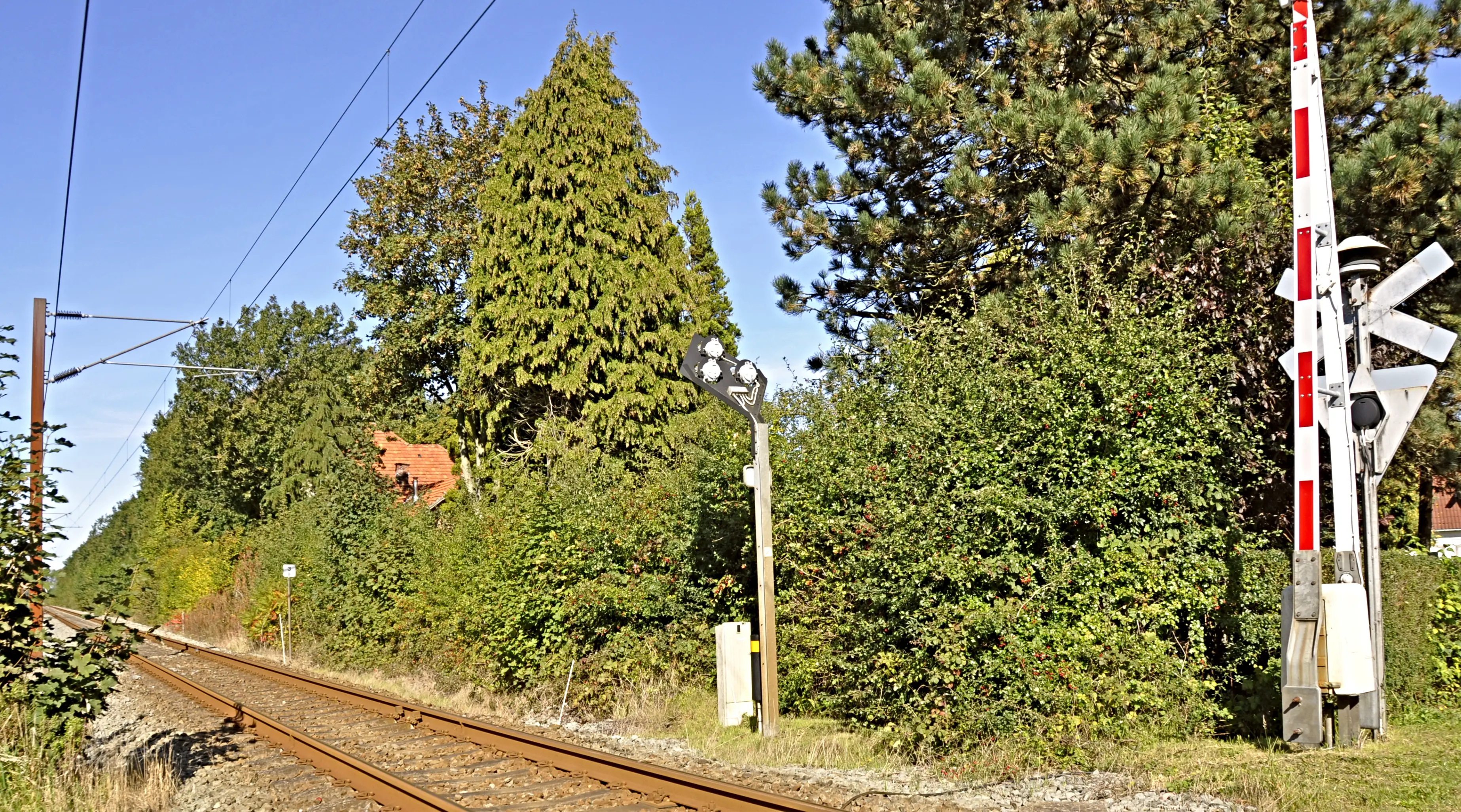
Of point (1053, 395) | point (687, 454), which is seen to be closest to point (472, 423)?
point (687, 454)

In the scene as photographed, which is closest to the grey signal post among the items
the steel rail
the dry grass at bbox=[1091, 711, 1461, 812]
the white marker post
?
the dry grass at bbox=[1091, 711, 1461, 812]

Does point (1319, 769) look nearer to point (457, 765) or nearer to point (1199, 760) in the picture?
point (1199, 760)

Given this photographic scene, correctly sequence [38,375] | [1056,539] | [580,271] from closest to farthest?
[1056,539] → [38,375] → [580,271]

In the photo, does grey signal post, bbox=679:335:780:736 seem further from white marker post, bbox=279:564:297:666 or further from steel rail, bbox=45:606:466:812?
white marker post, bbox=279:564:297:666

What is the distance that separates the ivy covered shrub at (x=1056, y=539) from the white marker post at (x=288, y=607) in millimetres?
21999

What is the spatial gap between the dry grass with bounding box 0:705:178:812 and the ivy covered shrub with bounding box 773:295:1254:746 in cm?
679

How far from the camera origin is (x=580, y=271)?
28234mm

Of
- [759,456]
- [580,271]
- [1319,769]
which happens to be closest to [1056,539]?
[1319,769]

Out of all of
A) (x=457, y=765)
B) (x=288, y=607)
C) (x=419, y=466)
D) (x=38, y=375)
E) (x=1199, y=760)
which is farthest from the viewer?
(x=419, y=466)

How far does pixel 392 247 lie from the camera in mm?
34562

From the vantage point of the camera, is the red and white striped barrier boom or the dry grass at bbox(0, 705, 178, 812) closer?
the dry grass at bbox(0, 705, 178, 812)

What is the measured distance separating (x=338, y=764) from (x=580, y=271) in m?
18.1

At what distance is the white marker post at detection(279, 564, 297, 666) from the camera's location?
30031mm

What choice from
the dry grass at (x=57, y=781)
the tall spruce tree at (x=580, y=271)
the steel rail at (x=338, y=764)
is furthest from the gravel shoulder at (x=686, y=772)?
the tall spruce tree at (x=580, y=271)
